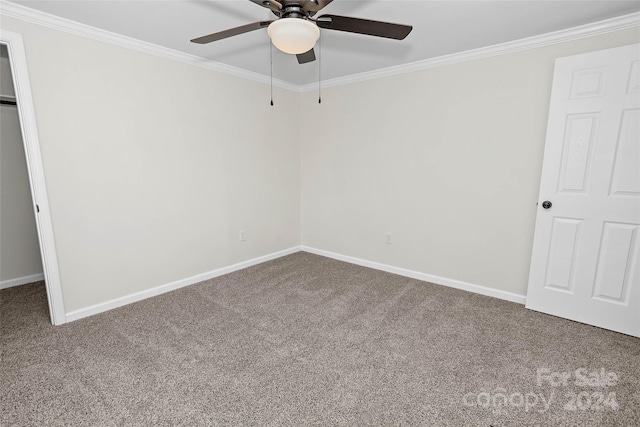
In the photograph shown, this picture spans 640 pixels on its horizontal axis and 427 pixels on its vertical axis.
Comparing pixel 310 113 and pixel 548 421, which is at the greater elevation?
pixel 310 113

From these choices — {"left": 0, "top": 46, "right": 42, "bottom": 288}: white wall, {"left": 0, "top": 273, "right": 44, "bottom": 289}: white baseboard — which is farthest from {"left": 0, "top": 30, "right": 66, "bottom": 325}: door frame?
{"left": 0, "top": 273, "right": 44, "bottom": 289}: white baseboard

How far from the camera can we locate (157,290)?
300 centimetres

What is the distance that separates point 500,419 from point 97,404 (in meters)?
2.11

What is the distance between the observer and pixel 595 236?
94.2 inches

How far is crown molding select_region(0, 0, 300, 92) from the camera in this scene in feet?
6.79

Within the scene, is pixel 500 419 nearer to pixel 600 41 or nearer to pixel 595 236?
pixel 595 236

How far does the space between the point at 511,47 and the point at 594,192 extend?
1.37 metres

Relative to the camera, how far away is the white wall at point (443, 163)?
106 inches

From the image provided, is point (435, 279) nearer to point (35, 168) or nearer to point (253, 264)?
point (253, 264)

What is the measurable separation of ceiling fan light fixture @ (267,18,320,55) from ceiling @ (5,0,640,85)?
68 cm

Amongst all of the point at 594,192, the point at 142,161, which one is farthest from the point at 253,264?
the point at 594,192

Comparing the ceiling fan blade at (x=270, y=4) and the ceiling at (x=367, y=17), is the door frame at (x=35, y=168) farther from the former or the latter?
the ceiling fan blade at (x=270, y=4)

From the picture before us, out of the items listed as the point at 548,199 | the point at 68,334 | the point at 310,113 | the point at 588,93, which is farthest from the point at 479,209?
the point at 68,334

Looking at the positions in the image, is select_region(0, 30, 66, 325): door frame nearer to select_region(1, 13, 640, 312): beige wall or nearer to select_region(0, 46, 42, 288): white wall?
select_region(1, 13, 640, 312): beige wall
